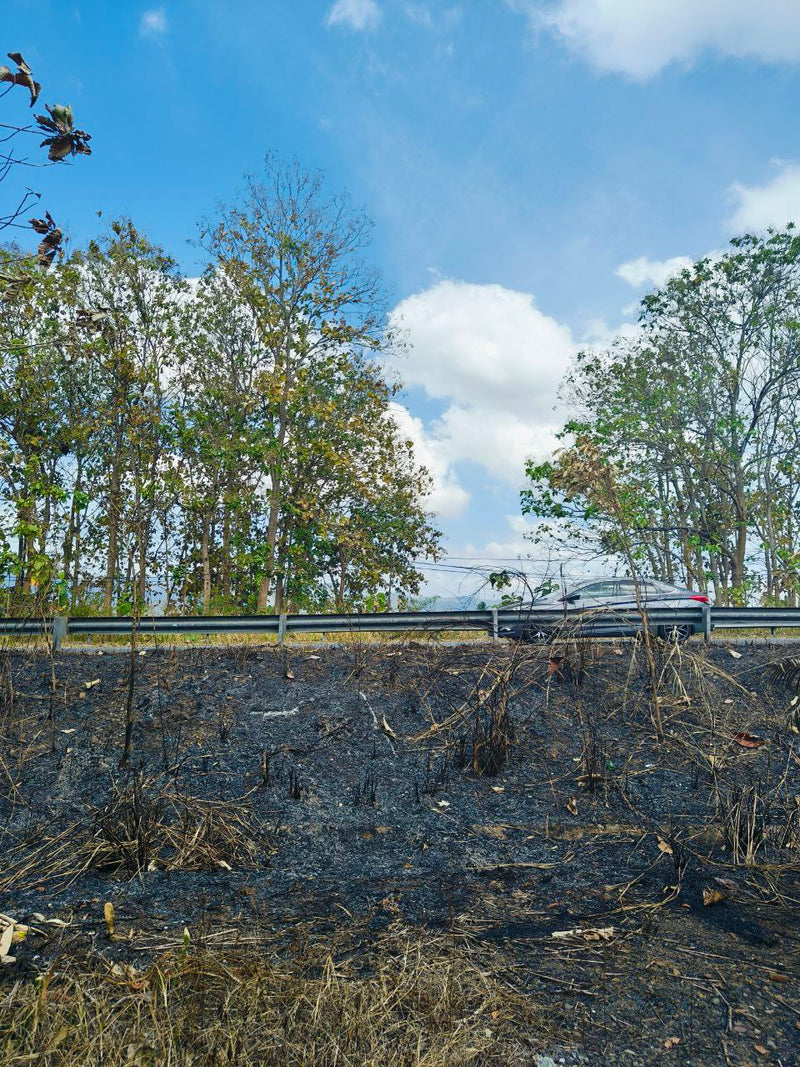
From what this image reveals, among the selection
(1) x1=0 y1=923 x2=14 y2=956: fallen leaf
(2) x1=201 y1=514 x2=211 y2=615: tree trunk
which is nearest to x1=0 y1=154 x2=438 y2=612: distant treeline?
(2) x1=201 y1=514 x2=211 y2=615: tree trunk

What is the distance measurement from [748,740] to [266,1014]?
661 centimetres

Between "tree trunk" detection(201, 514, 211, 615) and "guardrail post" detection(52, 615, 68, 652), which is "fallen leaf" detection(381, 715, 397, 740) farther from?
"tree trunk" detection(201, 514, 211, 615)

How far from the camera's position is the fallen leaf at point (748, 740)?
8352 mm

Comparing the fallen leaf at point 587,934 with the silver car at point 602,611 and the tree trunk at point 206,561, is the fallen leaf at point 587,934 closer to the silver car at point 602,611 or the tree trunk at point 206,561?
the silver car at point 602,611

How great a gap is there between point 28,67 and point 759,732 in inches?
353

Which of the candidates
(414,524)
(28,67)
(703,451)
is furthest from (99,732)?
(703,451)

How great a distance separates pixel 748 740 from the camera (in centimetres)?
842

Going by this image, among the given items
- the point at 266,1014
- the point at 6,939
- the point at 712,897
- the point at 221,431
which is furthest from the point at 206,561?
the point at 266,1014

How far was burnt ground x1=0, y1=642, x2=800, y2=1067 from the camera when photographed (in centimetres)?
408

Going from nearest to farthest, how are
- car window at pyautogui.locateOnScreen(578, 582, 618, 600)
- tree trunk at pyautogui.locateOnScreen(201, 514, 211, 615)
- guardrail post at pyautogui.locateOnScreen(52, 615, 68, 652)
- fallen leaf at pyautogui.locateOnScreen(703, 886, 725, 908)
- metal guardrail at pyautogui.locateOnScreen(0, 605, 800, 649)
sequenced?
fallen leaf at pyautogui.locateOnScreen(703, 886, 725, 908) < guardrail post at pyautogui.locateOnScreen(52, 615, 68, 652) < metal guardrail at pyautogui.locateOnScreen(0, 605, 800, 649) < car window at pyautogui.locateOnScreen(578, 582, 618, 600) < tree trunk at pyautogui.locateOnScreen(201, 514, 211, 615)

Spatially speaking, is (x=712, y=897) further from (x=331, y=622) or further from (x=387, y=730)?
(x=331, y=622)

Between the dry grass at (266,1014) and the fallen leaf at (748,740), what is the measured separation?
5.44 meters

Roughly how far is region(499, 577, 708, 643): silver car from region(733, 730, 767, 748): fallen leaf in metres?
1.27

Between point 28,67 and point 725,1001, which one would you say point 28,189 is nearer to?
point 28,67
